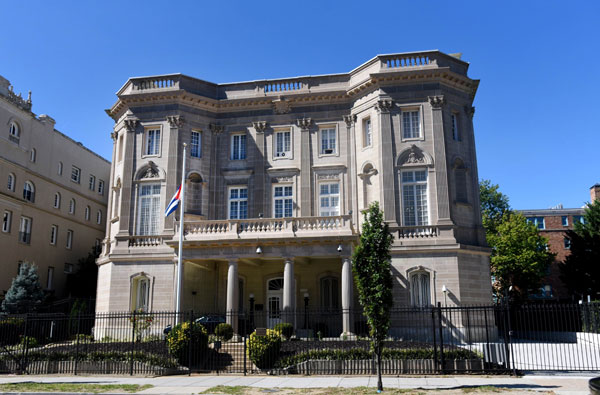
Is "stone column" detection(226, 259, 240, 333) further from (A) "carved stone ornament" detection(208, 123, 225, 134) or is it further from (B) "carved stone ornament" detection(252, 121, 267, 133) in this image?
(A) "carved stone ornament" detection(208, 123, 225, 134)

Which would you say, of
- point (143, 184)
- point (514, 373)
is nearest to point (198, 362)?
point (514, 373)

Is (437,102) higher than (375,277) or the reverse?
higher

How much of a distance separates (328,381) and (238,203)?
58.9ft

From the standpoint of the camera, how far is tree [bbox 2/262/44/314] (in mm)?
35375

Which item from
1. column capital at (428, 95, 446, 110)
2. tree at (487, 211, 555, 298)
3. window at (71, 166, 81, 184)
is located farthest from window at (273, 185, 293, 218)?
window at (71, 166, 81, 184)

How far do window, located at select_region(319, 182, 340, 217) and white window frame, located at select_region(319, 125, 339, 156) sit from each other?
2.11m

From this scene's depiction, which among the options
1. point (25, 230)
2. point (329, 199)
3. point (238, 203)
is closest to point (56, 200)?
point (25, 230)

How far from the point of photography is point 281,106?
34000 millimetres

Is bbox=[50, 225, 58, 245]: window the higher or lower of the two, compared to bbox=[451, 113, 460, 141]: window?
lower

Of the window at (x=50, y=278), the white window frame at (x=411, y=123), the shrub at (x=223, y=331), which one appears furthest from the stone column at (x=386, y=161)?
the window at (x=50, y=278)

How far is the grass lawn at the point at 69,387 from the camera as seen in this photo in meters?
15.9

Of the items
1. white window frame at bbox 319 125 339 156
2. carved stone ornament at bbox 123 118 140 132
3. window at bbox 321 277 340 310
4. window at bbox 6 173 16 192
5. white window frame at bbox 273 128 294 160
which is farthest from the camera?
window at bbox 6 173 16 192

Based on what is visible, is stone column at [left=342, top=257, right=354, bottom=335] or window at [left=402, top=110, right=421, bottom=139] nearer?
stone column at [left=342, top=257, right=354, bottom=335]

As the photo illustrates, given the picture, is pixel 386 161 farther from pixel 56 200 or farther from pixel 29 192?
pixel 56 200
